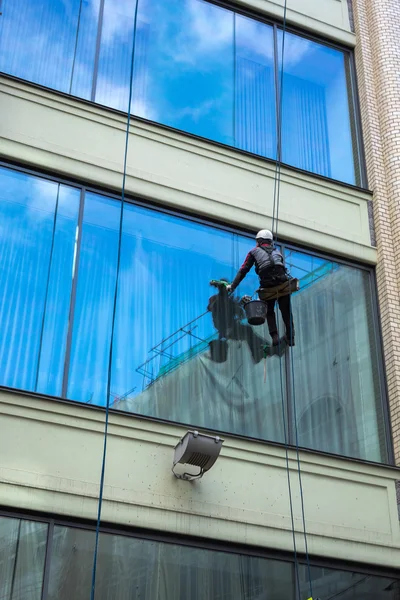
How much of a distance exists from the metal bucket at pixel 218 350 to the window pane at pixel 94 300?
4.95 feet

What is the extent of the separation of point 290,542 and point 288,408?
6.32ft

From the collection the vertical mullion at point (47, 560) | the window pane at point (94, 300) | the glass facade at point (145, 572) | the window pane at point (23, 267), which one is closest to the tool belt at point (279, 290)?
the window pane at point (94, 300)

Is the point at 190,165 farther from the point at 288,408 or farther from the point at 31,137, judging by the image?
the point at 288,408

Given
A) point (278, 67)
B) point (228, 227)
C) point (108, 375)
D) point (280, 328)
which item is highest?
point (278, 67)

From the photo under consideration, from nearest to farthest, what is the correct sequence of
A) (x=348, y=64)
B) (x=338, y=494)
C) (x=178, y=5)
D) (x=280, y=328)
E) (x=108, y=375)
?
1. (x=108, y=375)
2. (x=338, y=494)
3. (x=280, y=328)
4. (x=178, y=5)
5. (x=348, y=64)

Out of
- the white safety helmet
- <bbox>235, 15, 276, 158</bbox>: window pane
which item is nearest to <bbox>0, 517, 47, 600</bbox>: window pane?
the white safety helmet

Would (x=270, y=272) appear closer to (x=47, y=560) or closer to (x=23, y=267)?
(x=23, y=267)

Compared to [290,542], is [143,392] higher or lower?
higher

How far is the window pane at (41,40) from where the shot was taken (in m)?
13.6

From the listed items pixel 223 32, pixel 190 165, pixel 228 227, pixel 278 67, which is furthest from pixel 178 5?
pixel 228 227

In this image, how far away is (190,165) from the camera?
14047 millimetres

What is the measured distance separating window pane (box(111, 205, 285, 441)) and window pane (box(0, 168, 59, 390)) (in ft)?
3.54

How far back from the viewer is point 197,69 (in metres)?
15.1

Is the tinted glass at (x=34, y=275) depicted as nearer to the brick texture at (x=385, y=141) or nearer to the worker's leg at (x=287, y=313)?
the worker's leg at (x=287, y=313)
